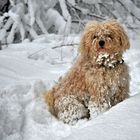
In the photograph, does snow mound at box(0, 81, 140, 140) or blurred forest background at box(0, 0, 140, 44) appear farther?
blurred forest background at box(0, 0, 140, 44)

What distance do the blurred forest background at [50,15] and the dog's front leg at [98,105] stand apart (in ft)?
11.7

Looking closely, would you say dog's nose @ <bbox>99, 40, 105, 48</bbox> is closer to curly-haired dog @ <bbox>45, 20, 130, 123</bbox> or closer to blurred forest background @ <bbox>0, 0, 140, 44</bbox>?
curly-haired dog @ <bbox>45, 20, 130, 123</bbox>

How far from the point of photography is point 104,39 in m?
5.18

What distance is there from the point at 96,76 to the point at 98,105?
12.7 inches

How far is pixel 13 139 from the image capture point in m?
4.99

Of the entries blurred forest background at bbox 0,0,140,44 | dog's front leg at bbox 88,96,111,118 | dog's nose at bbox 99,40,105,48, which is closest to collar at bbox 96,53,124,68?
dog's nose at bbox 99,40,105,48

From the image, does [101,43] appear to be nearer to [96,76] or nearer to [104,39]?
[104,39]

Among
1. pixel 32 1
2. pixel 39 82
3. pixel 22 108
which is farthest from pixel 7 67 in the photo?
pixel 32 1

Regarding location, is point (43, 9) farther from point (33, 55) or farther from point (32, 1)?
point (33, 55)

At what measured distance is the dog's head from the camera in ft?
17.0

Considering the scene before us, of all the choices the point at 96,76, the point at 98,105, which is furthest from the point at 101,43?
the point at 98,105

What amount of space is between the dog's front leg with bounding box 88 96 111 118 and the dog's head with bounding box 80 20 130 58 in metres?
0.49

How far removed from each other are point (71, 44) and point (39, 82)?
2.17 m

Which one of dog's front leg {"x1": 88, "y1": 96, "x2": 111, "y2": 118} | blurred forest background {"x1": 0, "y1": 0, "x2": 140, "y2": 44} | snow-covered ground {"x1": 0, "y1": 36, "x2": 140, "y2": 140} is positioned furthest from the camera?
blurred forest background {"x1": 0, "y1": 0, "x2": 140, "y2": 44}
